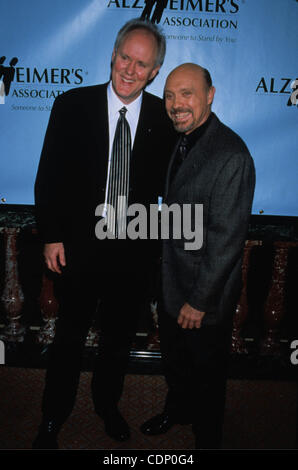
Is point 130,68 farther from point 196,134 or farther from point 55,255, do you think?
point 55,255

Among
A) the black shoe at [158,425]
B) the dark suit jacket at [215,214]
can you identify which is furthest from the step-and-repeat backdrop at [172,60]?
the black shoe at [158,425]

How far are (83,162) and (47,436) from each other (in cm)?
124

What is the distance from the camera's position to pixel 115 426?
5.92 feet

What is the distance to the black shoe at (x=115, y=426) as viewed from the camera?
1793 millimetres

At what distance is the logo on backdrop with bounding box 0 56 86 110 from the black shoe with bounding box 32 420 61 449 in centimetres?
179

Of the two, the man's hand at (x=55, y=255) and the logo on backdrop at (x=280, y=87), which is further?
the logo on backdrop at (x=280, y=87)

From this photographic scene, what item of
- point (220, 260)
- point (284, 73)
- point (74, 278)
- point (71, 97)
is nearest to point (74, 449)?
point (74, 278)

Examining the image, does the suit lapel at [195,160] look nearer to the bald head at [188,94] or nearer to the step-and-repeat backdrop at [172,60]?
the bald head at [188,94]

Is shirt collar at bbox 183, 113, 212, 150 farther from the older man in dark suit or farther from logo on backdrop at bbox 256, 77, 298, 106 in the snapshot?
logo on backdrop at bbox 256, 77, 298, 106

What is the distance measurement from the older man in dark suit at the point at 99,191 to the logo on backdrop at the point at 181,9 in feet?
2.22

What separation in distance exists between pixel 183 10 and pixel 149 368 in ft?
7.04

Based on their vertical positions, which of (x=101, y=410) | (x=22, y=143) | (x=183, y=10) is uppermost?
(x=183, y=10)
